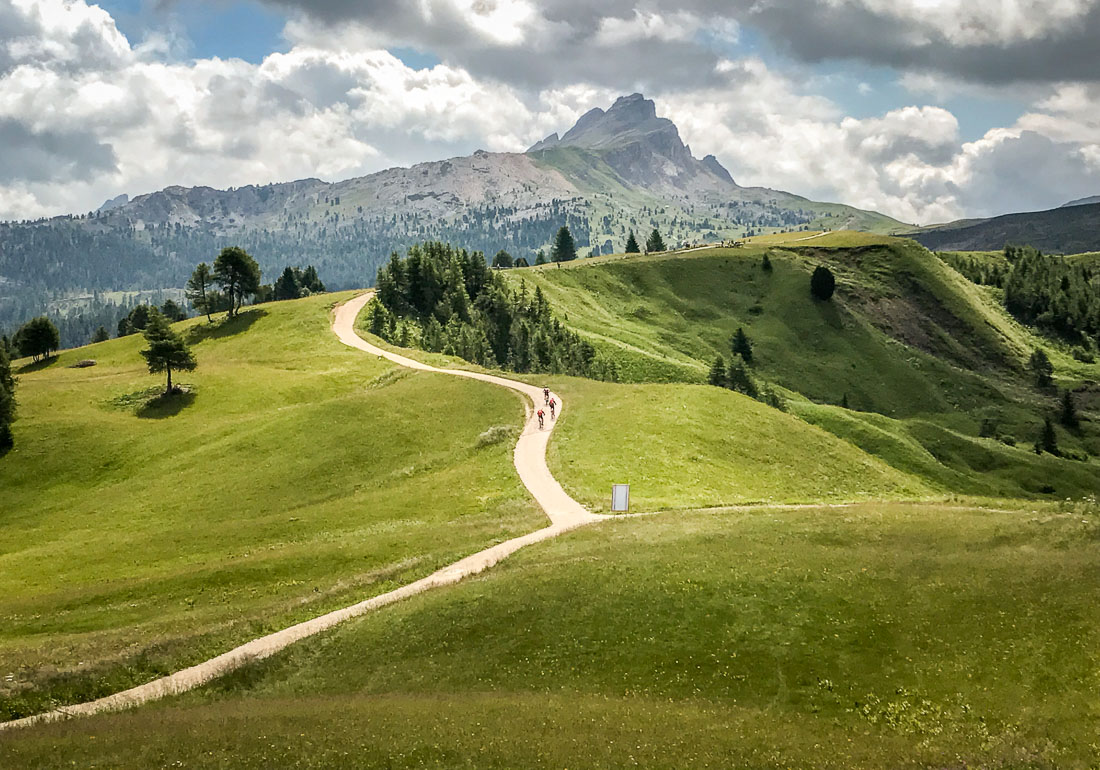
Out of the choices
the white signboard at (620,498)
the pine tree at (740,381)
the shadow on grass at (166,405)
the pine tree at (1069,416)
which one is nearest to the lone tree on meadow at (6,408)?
the shadow on grass at (166,405)

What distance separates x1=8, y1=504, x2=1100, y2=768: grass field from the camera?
19219 mm

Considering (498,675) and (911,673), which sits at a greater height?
(911,673)

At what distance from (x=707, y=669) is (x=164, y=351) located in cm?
8631

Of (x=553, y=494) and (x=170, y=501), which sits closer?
(x=553, y=494)

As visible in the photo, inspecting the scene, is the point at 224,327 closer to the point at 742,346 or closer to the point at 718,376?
the point at 718,376

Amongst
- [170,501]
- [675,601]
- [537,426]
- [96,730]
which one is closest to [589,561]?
[675,601]

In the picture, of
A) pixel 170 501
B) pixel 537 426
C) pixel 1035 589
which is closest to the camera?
pixel 1035 589

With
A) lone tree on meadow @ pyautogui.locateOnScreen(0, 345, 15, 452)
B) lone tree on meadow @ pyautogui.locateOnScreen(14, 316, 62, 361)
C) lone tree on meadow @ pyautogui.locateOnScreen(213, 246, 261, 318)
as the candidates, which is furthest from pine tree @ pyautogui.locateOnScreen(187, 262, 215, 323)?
lone tree on meadow @ pyautogui.locateOnScreen(0, 345, 15, 452)

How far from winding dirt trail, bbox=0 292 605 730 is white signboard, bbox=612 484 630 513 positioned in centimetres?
180

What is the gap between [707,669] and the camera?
24766 mm

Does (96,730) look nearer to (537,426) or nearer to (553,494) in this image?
(553,494)

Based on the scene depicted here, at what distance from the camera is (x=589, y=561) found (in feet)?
115

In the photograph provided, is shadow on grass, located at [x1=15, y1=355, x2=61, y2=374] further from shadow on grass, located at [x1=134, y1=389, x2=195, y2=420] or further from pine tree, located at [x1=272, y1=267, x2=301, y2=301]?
pine tree, located at [x1=272, y1=267, x2=301, y2=301]

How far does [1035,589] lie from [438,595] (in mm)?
24939
